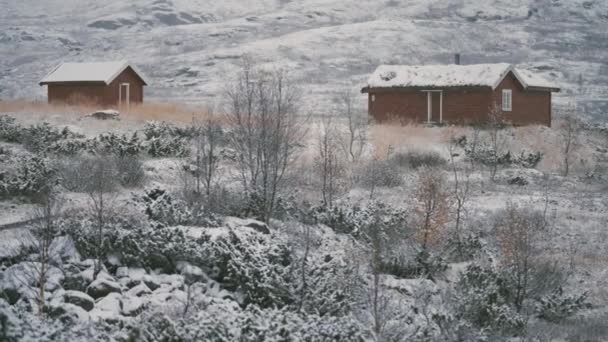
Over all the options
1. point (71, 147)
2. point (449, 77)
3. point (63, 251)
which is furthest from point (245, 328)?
point (449, 77)

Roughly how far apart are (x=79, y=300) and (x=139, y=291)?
1.17 metres

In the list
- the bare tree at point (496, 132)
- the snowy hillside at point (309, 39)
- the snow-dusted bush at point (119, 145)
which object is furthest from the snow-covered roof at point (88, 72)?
the bare tree at point (496, 132)

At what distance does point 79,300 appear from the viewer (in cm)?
1155

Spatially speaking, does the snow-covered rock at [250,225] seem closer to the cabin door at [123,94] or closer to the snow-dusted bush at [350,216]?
the snow-dusted bush at [350,216]

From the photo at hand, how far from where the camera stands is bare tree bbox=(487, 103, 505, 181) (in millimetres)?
29375

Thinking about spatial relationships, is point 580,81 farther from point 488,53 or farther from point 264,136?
point 264,136

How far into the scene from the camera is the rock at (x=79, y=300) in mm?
11500

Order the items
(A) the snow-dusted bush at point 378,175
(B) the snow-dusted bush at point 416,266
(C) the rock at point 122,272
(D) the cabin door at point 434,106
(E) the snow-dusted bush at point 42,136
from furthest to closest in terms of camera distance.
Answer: (D) the cabin door at point 434,106 → (E) the snow-dusted bush at point 42,136 → (A) the snow-dusted bush at point 378,175 → (B) the snow-dusted bush at point 416,266 → (C) the rock at point 122,272

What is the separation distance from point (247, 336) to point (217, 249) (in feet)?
12.9

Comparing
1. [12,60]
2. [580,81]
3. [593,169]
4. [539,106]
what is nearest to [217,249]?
[593,169]

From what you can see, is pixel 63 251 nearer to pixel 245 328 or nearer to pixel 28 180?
pixel 245 328

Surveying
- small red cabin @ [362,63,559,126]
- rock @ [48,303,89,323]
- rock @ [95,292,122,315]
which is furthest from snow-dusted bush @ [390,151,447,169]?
rock @ [48,303,89,323]

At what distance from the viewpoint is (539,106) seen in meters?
40.5

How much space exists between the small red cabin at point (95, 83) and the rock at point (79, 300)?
88.4 feet
